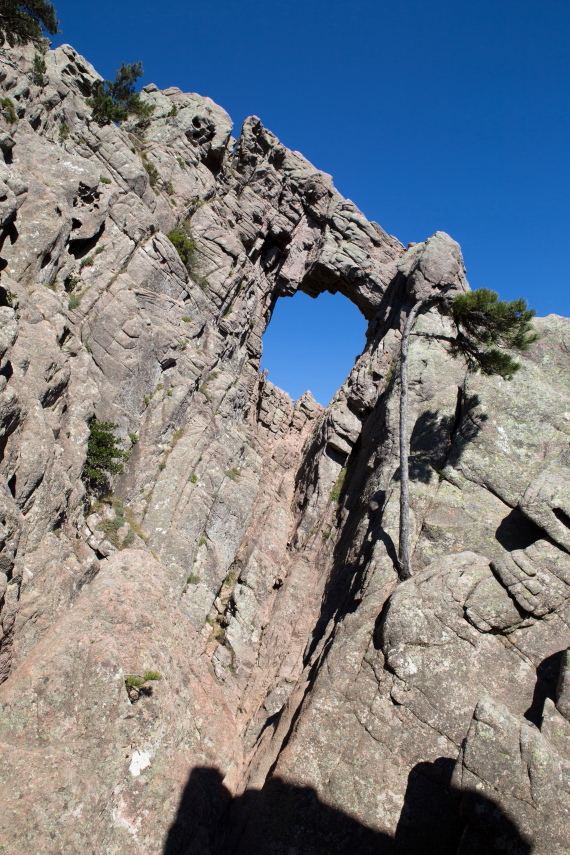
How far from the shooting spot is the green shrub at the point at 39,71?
28.8 m

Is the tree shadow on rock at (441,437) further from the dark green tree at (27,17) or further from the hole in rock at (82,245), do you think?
the dark green tree at (27,17)

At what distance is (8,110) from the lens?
24.4m

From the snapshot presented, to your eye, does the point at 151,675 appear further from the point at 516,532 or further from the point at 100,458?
the point at 516,532

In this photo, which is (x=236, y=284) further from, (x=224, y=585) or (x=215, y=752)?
(x=215, y=752)

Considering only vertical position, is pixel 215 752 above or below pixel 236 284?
below

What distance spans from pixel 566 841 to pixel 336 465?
74.4ft

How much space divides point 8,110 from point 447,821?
114ft

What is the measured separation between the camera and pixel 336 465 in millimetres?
32031

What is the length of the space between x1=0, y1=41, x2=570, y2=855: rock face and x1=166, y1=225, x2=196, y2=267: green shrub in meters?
0.42

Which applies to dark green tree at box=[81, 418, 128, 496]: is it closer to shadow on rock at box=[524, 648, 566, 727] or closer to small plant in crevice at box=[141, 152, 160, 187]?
shadow on rock at box=[524, 648, 566, 727]

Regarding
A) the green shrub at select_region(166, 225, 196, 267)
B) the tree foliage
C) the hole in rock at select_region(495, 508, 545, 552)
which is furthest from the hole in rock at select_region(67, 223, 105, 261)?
the hole in rock at select_region(495, 508, 545, 552)

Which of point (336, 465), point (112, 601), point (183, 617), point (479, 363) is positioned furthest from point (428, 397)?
point (112, 601)

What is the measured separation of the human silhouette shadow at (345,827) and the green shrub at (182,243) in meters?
30.1

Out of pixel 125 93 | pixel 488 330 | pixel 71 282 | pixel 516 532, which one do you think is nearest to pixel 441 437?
pixel 488 330
